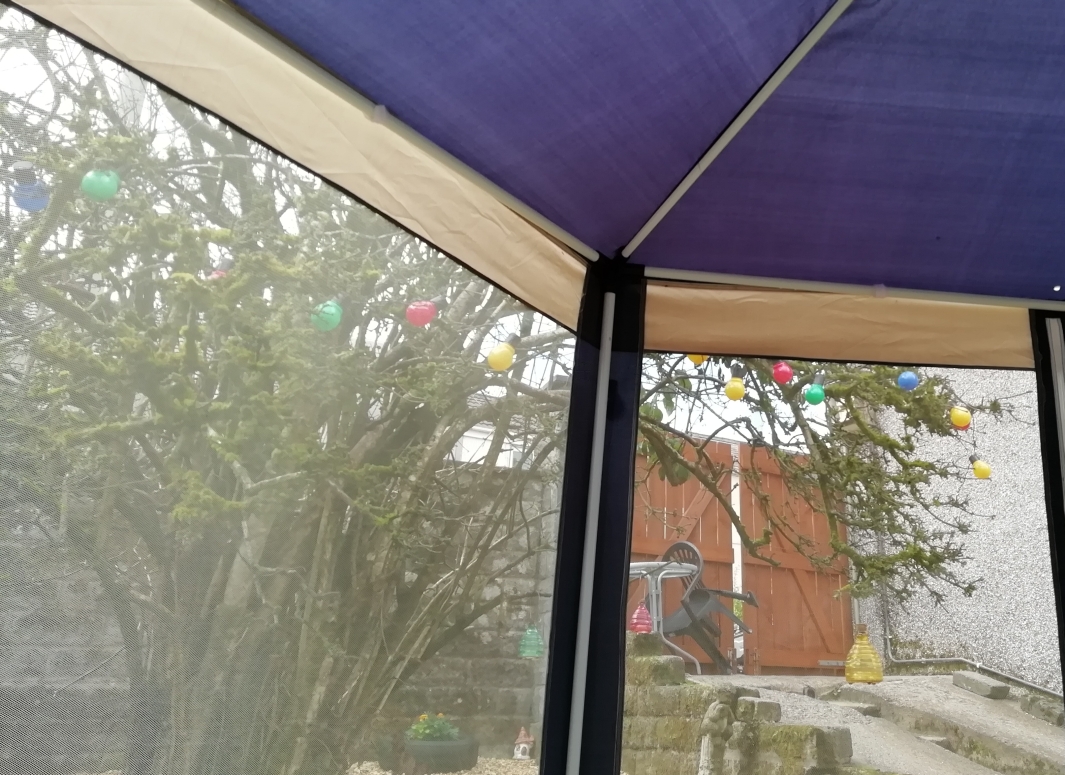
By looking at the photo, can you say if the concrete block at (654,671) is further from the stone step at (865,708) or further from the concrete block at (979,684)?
the concrete block at (979,684)

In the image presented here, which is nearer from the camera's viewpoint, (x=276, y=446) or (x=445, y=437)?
(x=276, y=446)

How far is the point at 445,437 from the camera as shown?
147 centimetres

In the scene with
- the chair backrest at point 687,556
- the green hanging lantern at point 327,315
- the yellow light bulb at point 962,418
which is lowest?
the chair backrest at point 687,556

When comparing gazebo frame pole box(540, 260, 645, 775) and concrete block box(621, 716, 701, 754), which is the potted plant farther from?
concrete block box(621, 716, 701, 754)

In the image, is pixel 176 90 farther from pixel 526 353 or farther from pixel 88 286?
pixel 526 353

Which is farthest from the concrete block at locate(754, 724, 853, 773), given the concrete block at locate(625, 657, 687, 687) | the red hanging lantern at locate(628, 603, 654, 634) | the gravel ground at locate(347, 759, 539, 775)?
the gravel ground at locate(347, 759, 539, 775)

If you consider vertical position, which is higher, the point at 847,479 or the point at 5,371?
the point at 847,479

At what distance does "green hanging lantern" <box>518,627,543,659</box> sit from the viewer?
1504 millimetres

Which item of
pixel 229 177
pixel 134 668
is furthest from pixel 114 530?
pixel 229 177

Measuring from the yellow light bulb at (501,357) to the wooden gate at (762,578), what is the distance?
1.69 ft

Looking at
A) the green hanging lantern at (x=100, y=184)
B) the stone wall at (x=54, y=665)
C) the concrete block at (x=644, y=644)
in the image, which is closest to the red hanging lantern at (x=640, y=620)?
the concrete block at (x=644, y=644)

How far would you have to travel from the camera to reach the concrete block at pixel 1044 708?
1.76 metres

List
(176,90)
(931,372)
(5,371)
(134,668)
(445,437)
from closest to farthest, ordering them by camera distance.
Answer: (5,371) → (134,668) → (176,90) → (445,437) → (931,372)

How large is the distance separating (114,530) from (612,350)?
1.05 meters
